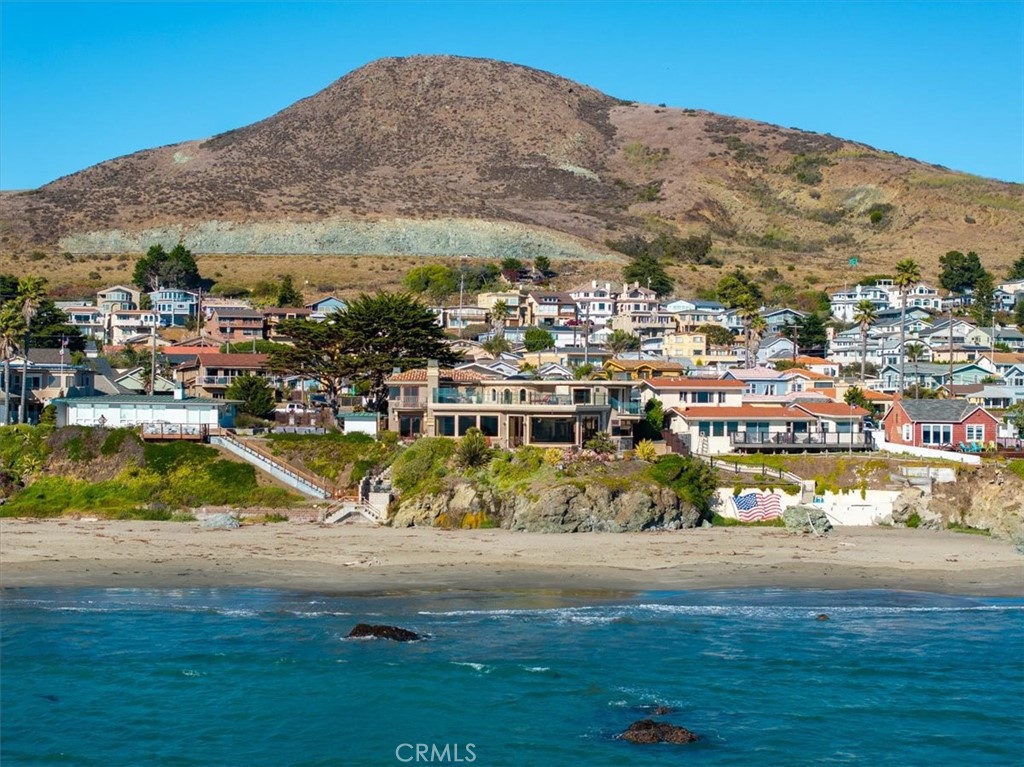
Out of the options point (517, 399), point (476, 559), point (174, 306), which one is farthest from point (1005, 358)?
point (174, 306)

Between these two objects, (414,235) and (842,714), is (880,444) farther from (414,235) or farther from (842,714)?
(414,235)

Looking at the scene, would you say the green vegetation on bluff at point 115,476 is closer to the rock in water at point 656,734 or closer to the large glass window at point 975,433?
the rock in water at point 656,734

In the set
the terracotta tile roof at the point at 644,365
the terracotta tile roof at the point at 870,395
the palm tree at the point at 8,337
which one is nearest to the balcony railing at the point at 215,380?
the palm tree at the point at 8,337

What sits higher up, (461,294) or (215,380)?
(461,294)

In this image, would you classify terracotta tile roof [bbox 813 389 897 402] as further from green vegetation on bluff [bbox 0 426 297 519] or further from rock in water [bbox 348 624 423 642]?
rock in water [bbox 348 624 423 642]

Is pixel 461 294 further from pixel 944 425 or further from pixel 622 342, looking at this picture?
pixel 944 425

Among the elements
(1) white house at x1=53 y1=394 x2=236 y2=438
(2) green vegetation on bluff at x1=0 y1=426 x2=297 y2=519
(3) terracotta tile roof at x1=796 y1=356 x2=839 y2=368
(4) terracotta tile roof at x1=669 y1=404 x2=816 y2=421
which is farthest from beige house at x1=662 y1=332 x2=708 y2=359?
(2) green vegetation on bluff at x1=0 y1=426 x2=297 y2=519
